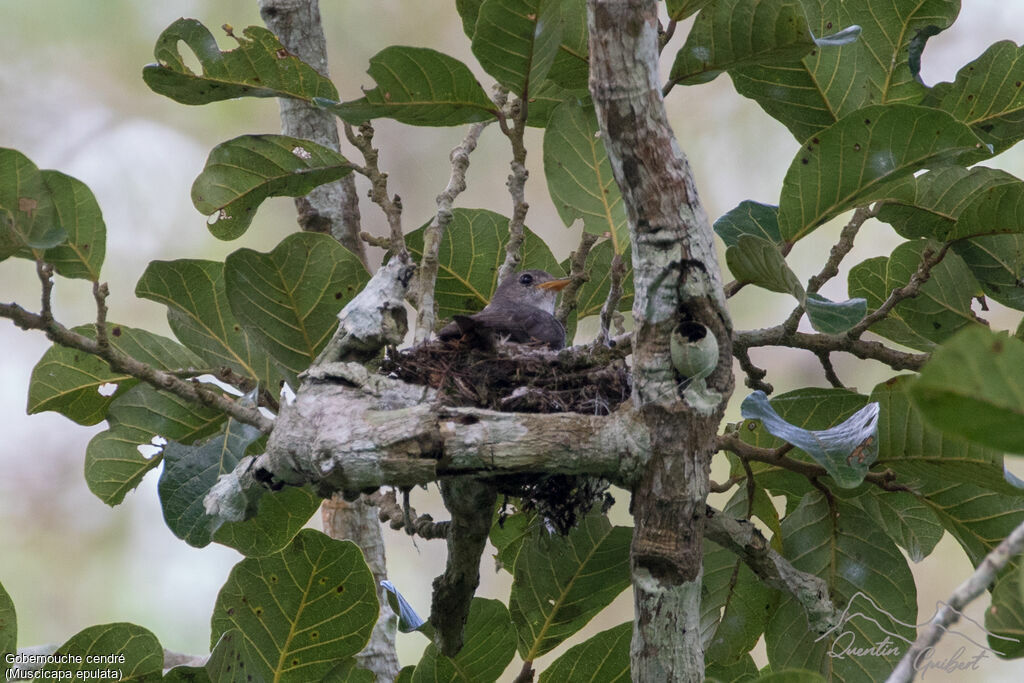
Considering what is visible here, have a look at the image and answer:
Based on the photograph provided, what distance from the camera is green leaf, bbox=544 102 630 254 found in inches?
120

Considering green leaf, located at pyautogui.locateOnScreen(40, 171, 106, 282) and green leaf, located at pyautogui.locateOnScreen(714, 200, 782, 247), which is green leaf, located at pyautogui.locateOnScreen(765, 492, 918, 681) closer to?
green leaf, located at pyautogui.locateOnScreen(714, 200, 782, 247)

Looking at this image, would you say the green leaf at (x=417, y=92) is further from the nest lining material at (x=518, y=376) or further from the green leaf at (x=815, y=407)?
the green leaf at (x=815, y=407)

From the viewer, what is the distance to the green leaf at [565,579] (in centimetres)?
280

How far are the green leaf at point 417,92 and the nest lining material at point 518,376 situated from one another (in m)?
0.73

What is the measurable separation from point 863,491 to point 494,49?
5.53ft

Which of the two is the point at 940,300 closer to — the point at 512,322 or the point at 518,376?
the point at 518,376

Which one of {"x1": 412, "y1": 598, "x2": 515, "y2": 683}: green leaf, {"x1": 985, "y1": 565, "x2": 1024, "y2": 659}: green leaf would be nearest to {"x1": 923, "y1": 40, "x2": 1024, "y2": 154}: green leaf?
{"x1": 985, "y1": 565, "x2": 1024, "y2": 659}: green leaf

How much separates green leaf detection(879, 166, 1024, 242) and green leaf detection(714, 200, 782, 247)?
12.7 inches

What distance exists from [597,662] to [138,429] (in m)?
1.61

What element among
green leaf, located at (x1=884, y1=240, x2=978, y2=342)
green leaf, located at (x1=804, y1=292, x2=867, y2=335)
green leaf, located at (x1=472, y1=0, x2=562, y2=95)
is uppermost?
green leaf, located at (x1=472, y1=0, x2=562, y2=95)

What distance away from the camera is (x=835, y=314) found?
2080 millimetres

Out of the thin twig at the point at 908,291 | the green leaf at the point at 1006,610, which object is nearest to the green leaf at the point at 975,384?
the green leaf at the point at 1006,610

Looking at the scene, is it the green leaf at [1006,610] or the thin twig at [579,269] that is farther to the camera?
the thin twig at [579,269]

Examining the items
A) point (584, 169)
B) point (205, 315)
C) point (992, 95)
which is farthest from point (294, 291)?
point (992, 95)
